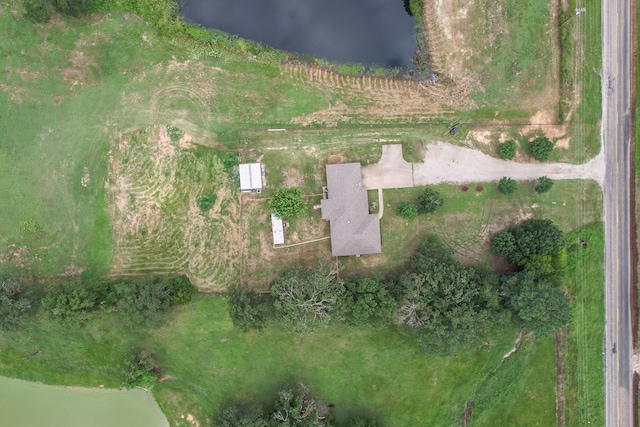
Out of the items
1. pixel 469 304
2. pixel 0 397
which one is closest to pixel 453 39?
pixel 469 304

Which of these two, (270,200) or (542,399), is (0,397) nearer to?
(270,200)

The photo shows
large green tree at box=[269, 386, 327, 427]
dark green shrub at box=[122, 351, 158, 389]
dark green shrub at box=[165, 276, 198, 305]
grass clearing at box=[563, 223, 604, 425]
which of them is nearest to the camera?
large green tree at box=[269, 386, 327, 427]

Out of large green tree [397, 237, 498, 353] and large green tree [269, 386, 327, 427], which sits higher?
large green tree [397, 237, 498, 353]

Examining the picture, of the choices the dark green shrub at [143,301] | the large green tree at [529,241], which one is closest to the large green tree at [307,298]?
the dark green shrub at [143,301]

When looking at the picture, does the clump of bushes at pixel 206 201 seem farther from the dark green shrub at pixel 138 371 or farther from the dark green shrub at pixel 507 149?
the dark green shrub at pixel 507 149

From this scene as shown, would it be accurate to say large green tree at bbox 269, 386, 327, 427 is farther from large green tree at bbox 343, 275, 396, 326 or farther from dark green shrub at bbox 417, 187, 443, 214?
dark green shrub at bbox 417, 187, 443, 214

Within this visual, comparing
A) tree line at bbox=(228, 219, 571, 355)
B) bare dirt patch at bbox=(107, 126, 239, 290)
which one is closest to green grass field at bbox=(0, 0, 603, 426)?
bare dirt patch at bbox=(107, 126, 239, 290)
